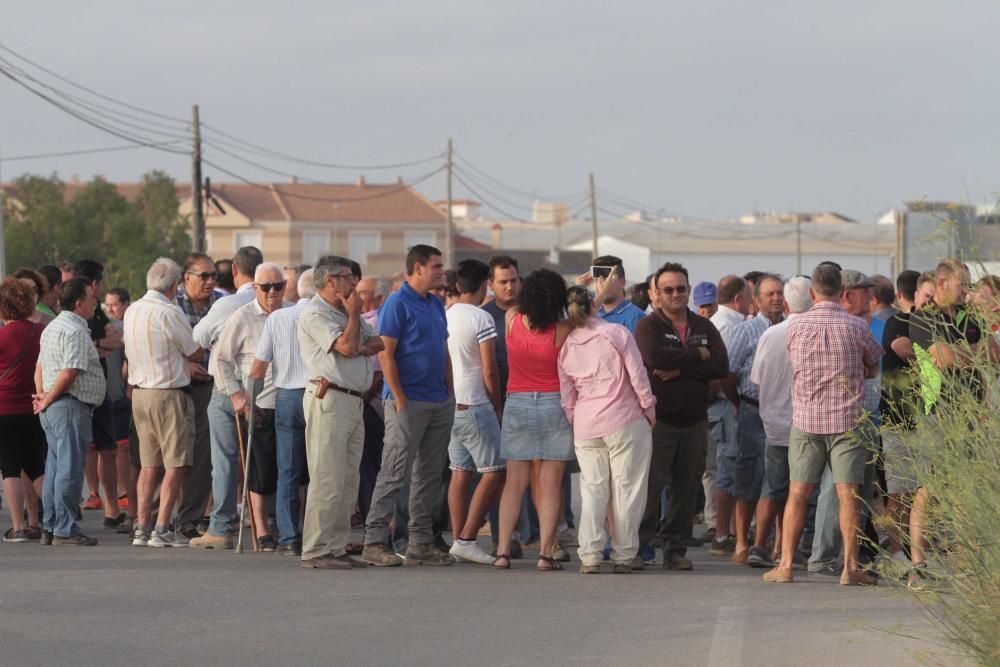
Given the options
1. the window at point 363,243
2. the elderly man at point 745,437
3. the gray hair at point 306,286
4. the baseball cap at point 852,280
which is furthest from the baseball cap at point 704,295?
the window at point 363,243

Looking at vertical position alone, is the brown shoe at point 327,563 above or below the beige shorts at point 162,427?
below

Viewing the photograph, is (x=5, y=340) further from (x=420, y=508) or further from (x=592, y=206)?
(x=592, y=206)

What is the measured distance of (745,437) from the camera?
1211cm

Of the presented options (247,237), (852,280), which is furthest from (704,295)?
(247,237)

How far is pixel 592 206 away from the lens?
265ft

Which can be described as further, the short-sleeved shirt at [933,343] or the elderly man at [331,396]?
the elderly man at [331,396]

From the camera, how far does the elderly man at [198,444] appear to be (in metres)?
12.7

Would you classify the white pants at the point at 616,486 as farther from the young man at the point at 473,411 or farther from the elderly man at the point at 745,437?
the elderly man at the point at 745,437

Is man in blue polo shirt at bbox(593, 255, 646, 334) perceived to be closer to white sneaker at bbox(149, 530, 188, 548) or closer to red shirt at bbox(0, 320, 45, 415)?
white sneaker at bbox(149, 530, 188, 548)

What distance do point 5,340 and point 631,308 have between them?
4766mm

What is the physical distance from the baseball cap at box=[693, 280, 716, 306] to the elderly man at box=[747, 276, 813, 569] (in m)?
1.59

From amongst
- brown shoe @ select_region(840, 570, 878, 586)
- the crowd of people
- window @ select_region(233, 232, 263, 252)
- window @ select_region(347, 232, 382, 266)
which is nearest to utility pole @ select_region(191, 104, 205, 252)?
the crowd of people

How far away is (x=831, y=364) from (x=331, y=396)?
10.8ft

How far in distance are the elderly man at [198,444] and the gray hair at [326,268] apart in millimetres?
1974
